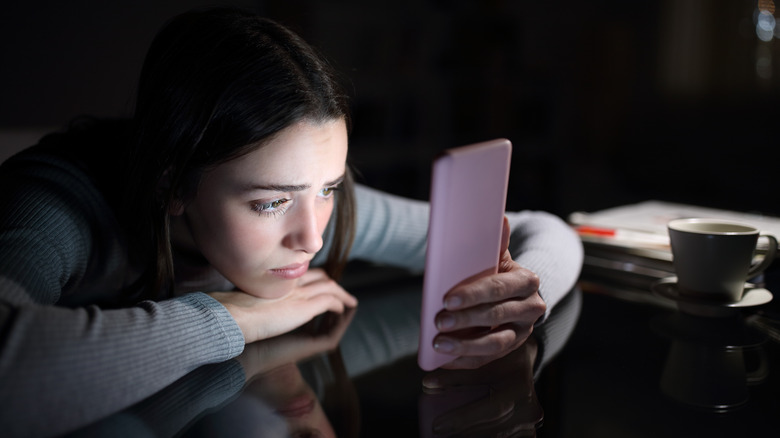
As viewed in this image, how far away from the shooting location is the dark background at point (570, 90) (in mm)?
2436

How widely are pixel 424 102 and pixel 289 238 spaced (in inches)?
77.3

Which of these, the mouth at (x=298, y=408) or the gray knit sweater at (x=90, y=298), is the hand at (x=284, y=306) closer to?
the gray knit sweater at (x=90, y=298)

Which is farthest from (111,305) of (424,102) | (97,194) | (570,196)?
(570,196)

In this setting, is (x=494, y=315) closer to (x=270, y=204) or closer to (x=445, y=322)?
(x=445, y=322)

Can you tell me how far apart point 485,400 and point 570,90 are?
259cm

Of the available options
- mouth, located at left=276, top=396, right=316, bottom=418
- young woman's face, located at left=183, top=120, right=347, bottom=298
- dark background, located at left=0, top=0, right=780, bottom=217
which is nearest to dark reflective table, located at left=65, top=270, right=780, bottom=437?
mouth, located at left=276, top=396, right=316, bottom=418

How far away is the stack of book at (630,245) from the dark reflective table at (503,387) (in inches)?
6.5

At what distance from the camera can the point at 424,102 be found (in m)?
2.62

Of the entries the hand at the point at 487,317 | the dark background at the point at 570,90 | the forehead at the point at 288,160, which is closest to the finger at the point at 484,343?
the hand at the point at 487,317

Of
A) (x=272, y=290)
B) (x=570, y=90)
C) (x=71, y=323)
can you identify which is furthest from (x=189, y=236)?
(x=570, y=90)

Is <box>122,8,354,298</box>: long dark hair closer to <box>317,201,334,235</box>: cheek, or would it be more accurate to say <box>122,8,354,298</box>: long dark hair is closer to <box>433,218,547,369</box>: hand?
<box>317,201,334,235</box>: cheek

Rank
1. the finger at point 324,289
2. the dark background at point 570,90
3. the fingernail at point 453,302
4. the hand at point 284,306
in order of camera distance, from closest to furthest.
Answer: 1. the fingernail at point 453,302
2. the hand at point 284,306
3. the finger at point 324,289
4. the dark background at point 570,90

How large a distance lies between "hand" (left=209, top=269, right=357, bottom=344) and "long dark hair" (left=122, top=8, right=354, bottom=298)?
12 centimetres

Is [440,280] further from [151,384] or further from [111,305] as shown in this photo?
[111,305]
